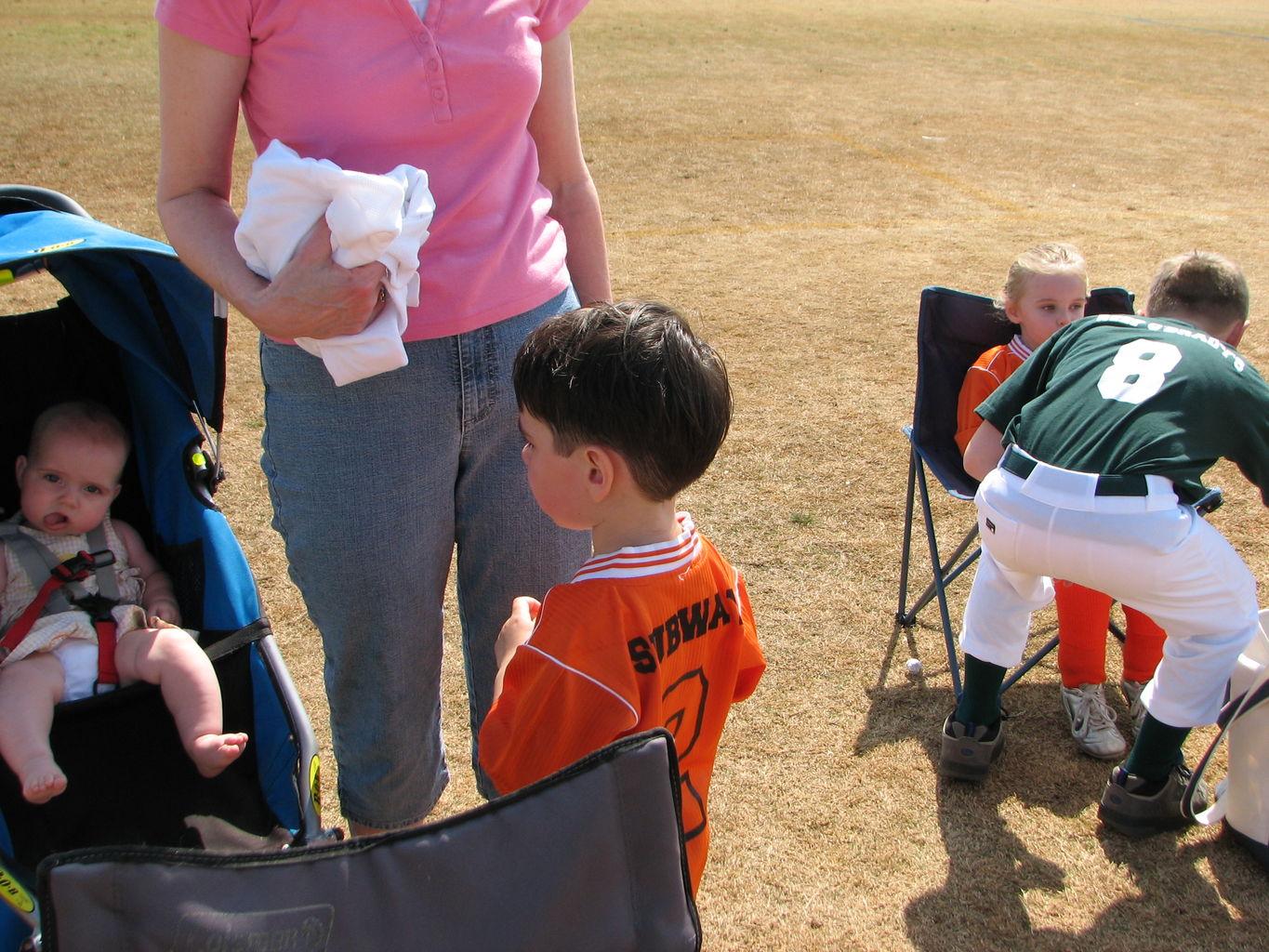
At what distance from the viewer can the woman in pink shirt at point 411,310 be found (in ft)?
5.20

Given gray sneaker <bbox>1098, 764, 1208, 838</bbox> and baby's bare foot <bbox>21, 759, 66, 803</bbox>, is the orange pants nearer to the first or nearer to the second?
gray sneaker <bbox>1098, 764, 1208, 838</bbox>

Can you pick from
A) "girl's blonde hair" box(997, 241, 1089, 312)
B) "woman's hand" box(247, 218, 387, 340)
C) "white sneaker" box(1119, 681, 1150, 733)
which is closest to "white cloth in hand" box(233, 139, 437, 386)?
"woman's hand" box(247, 218, 387, 340)

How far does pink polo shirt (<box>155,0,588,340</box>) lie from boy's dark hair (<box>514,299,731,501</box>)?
0.90 ft

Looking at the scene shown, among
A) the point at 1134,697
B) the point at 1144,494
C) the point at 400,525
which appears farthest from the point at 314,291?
the point at 1134,697

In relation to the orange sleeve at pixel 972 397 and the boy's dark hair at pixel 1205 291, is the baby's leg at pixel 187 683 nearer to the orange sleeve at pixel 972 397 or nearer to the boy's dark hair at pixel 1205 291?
the orange sleeve at pixel 972 397

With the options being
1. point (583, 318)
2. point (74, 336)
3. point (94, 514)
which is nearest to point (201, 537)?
point (94, 514)

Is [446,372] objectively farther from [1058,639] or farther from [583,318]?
[1058,639]

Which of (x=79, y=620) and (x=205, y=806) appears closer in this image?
(x=205, y=806)

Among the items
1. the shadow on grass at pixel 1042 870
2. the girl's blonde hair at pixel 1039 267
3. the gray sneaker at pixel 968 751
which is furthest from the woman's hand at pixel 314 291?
the girl's blonde hair at pixel 1039 267

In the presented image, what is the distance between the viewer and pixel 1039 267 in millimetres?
3312

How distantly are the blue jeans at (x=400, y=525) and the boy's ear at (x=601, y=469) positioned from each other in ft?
1.22

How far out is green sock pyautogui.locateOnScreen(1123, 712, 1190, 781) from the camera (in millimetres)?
2586

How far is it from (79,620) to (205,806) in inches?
19.7

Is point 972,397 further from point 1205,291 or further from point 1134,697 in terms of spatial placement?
point 1134,697
